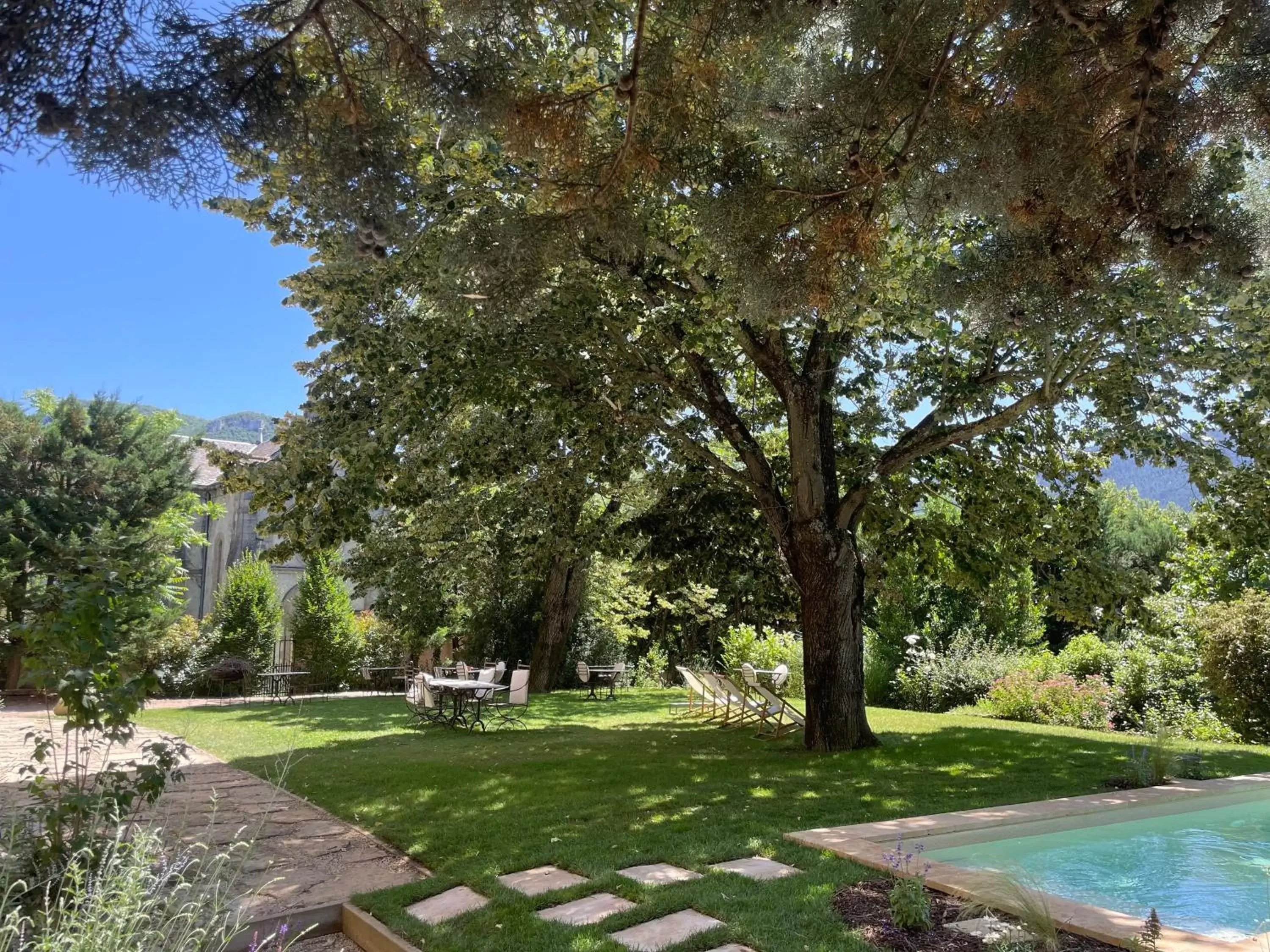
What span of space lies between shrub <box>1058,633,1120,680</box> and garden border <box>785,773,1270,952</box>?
724 cm

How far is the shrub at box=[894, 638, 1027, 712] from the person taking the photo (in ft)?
54.4

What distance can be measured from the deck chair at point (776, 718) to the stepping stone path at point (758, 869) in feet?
21.3

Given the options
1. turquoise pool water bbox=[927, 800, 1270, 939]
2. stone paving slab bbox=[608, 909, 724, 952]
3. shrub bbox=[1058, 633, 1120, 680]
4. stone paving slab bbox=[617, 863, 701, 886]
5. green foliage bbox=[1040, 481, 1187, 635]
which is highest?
green foliage bbox=[1040, 481, 1187, 635]

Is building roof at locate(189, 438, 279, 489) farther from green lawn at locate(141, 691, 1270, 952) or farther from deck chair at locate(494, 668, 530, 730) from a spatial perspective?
green lawn at locate(141, 691, 1270, 952)

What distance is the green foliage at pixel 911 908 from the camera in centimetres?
358

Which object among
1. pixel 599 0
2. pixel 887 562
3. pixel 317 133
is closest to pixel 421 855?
pixel 317 133

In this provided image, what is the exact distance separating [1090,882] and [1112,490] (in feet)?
87.4

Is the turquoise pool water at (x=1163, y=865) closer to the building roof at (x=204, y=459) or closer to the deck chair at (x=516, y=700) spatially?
the deck chair at (x=516, y=700)

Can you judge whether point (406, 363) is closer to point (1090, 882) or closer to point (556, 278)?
point (556, 278)

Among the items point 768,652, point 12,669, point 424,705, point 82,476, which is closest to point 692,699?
point 768,652

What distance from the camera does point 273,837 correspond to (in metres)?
5.51

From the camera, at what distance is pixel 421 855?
5.02 m

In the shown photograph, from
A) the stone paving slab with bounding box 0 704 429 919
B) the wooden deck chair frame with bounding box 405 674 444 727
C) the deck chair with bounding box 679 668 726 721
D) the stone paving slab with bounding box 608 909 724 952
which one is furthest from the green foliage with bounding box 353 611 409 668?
the stone paving slab with bounding box 608 909 724 952

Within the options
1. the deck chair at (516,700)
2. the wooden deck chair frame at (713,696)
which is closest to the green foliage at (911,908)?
the wooden deck chair frame at (713,696)
